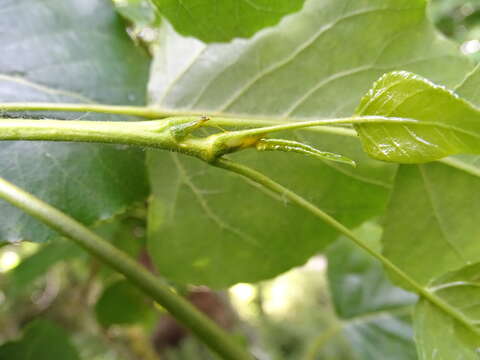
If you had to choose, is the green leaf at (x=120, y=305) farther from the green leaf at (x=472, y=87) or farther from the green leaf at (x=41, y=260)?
the green leaf at (x=472, y=87)

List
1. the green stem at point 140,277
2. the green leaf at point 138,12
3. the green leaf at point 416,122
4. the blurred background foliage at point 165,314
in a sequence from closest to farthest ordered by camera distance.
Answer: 1. the green leaf at point 416,122
2. the green stem at point 140,277
3. the green leaf at point 138,12
4. the blurred background foliage at point 165,314

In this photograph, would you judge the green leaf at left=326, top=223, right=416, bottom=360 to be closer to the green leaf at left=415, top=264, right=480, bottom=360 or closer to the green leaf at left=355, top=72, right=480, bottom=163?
the green leaf at left=415, top=264, right=480, bottom=360

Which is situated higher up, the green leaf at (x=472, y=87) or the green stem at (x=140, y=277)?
the green leaf at (x=472, y=87)

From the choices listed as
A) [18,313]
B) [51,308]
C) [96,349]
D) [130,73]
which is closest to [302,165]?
[130,73]

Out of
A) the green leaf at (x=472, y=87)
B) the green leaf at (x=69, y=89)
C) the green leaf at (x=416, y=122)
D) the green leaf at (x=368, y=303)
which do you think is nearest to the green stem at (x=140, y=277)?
the green leaf at (x=69, y=89)

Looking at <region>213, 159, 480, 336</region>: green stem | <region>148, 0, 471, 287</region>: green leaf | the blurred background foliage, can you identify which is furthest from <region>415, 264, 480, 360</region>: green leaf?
the blurred background foliage

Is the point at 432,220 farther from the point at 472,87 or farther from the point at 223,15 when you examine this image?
the point at 223,15

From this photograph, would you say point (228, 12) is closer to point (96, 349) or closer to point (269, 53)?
point (269, 53)

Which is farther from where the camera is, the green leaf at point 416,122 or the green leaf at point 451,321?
the green leaf at point 451,321
